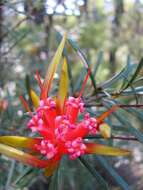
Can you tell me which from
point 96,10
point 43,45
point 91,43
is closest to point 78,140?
point 43,45

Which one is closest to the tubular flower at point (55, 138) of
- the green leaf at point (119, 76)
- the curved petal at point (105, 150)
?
the curved petal at point (105, 150)

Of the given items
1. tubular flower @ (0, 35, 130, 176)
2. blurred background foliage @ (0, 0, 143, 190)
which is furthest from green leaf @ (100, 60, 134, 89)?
tubular flower @ (0, 35, 130, 176)

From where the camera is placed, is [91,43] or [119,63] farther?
[119,63]

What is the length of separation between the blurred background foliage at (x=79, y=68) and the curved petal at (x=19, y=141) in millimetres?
109

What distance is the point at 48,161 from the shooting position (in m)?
0.64

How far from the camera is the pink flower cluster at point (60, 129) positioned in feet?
2.02

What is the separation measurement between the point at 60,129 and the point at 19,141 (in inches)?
2.9

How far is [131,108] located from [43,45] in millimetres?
1973

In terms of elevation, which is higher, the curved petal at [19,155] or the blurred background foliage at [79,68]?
the curved petal at [19,155]

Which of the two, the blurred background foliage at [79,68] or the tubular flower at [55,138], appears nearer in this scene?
the tubular flower at [55,138]

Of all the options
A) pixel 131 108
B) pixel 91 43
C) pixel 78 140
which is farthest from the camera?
pixel 91 43

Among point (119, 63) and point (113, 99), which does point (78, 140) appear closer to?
point (113, 99)

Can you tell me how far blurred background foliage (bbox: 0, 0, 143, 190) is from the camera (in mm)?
911

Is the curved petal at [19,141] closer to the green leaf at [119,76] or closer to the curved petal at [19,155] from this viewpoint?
the curved petal at [19,155]
